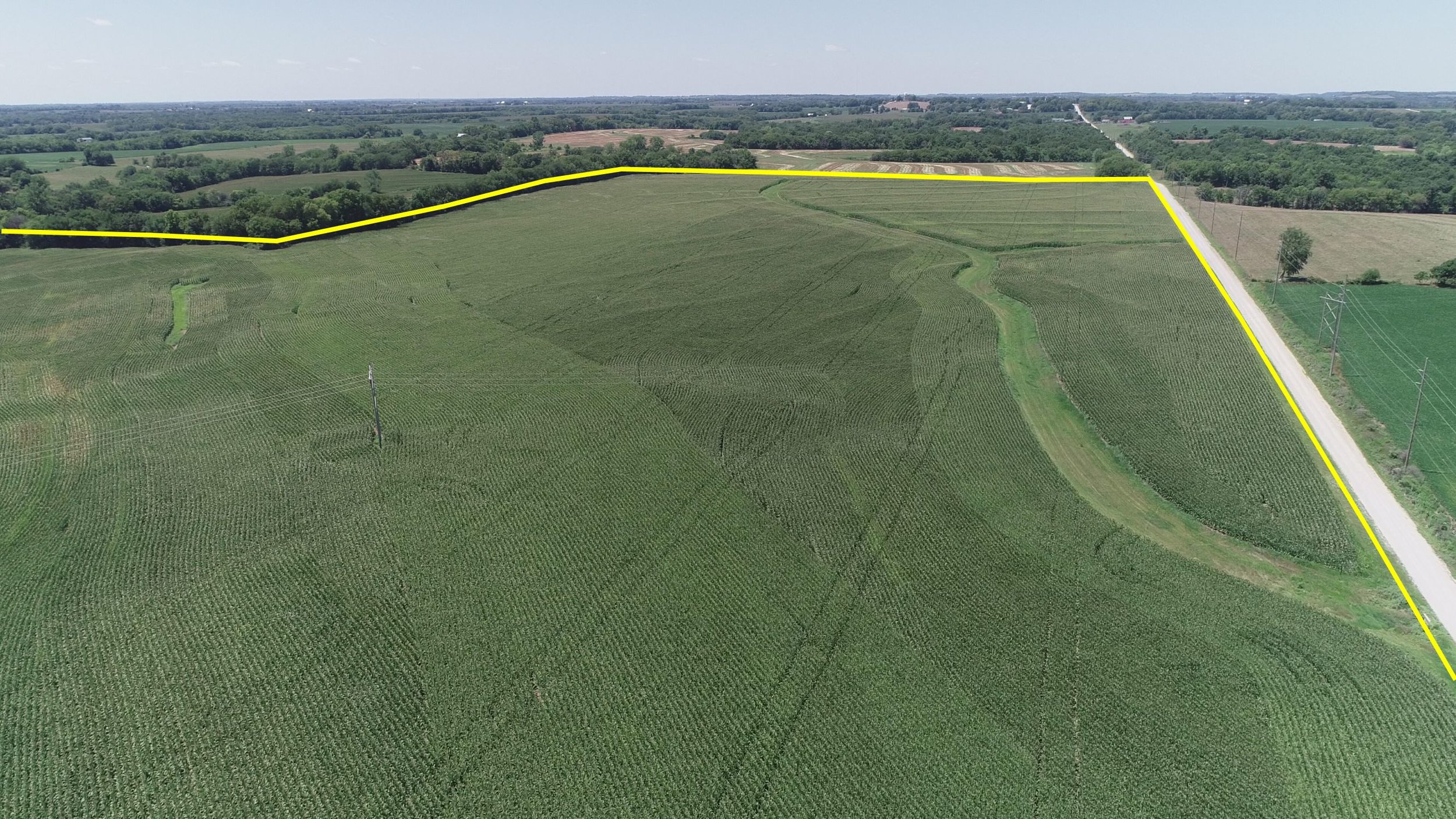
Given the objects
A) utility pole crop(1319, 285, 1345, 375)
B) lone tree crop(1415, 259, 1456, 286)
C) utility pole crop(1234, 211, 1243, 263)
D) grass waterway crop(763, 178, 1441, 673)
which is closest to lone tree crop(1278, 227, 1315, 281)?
utility pole crop(1319, 285, 1345, 375)

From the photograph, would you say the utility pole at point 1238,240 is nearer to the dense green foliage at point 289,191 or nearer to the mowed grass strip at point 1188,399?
the mowed grass strip at point 1188,399

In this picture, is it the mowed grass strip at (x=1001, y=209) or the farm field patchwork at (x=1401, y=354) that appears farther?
the mowed grass strip at (x=1001, y=209)

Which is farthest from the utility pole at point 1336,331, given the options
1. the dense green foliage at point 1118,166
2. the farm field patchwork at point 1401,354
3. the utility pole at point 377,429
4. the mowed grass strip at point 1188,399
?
the dense green foliage at point 1118,166

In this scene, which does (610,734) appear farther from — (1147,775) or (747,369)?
(747,369)

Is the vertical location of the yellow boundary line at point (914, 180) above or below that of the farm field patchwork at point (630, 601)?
above

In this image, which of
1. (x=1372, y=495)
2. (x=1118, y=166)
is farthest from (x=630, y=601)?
(x=1118, y=166)

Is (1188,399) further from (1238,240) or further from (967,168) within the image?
(967,168)

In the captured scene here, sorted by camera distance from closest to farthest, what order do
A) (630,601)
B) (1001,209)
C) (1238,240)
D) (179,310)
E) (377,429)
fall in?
(630,601) → (377,429) → (179,310) → (1238,240) → (1001,209)
